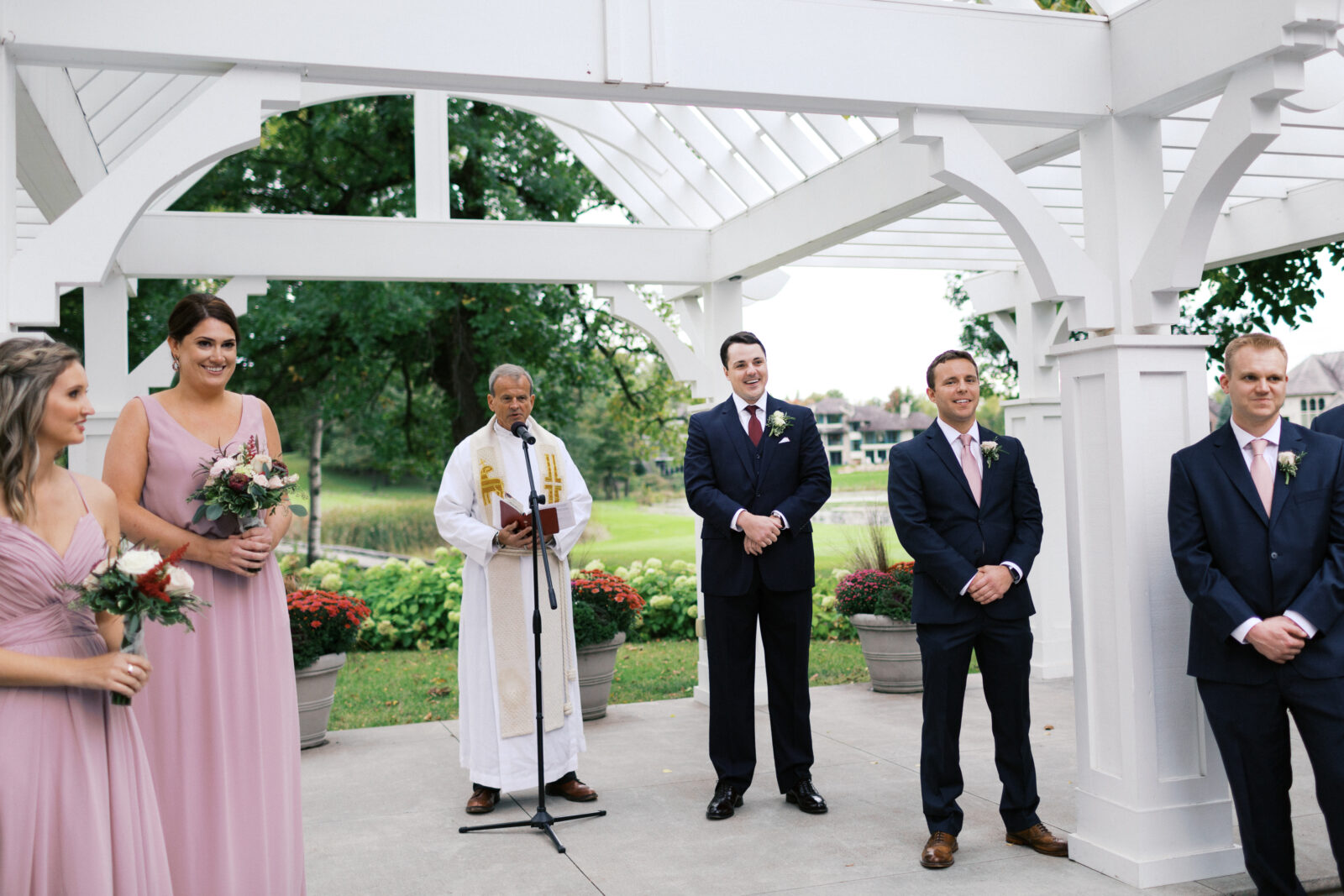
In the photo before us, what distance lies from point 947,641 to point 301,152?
13685mm

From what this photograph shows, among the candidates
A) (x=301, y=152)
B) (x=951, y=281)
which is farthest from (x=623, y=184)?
(x=951, y=281)

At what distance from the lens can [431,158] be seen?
7.62 metres

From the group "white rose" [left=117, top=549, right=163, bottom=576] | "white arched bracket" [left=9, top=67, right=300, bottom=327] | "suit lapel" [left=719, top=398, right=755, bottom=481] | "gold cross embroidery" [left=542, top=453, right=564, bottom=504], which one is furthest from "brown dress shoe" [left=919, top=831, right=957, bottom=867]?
"white arched bracket" [left=9, top=67, right=300, bottom=327]

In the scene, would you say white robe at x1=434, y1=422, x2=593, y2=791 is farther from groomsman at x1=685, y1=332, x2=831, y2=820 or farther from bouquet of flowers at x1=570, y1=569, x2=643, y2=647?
bouquet of flowers at x1=570, y1=569, x2=643, y2=647

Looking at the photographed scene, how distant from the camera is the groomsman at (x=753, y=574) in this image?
500 centimetres

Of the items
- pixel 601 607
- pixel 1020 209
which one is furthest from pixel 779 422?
pixel 601 607

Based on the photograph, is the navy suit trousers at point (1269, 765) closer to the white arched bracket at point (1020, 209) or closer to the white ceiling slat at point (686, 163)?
the white arched bracket at point (1020, 209)

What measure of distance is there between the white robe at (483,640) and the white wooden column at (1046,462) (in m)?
4.53

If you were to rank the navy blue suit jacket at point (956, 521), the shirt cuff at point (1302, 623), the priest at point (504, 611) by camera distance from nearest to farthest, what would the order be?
1. the shirt cuff at point (1302, 623)
2. the navy blue suit jacket at point (956, 521)
3. the priest at point (504, 611)

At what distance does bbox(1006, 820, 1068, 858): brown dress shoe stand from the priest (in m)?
2.01

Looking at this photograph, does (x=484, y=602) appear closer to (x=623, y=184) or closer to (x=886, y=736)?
(x=886, y=736)

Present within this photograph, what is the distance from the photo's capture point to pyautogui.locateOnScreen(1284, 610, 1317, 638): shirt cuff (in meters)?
3.56

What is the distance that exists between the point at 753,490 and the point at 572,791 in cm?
178

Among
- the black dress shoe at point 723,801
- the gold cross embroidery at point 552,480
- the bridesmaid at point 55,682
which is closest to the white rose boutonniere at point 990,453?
the black dress shoe at point 723,801
